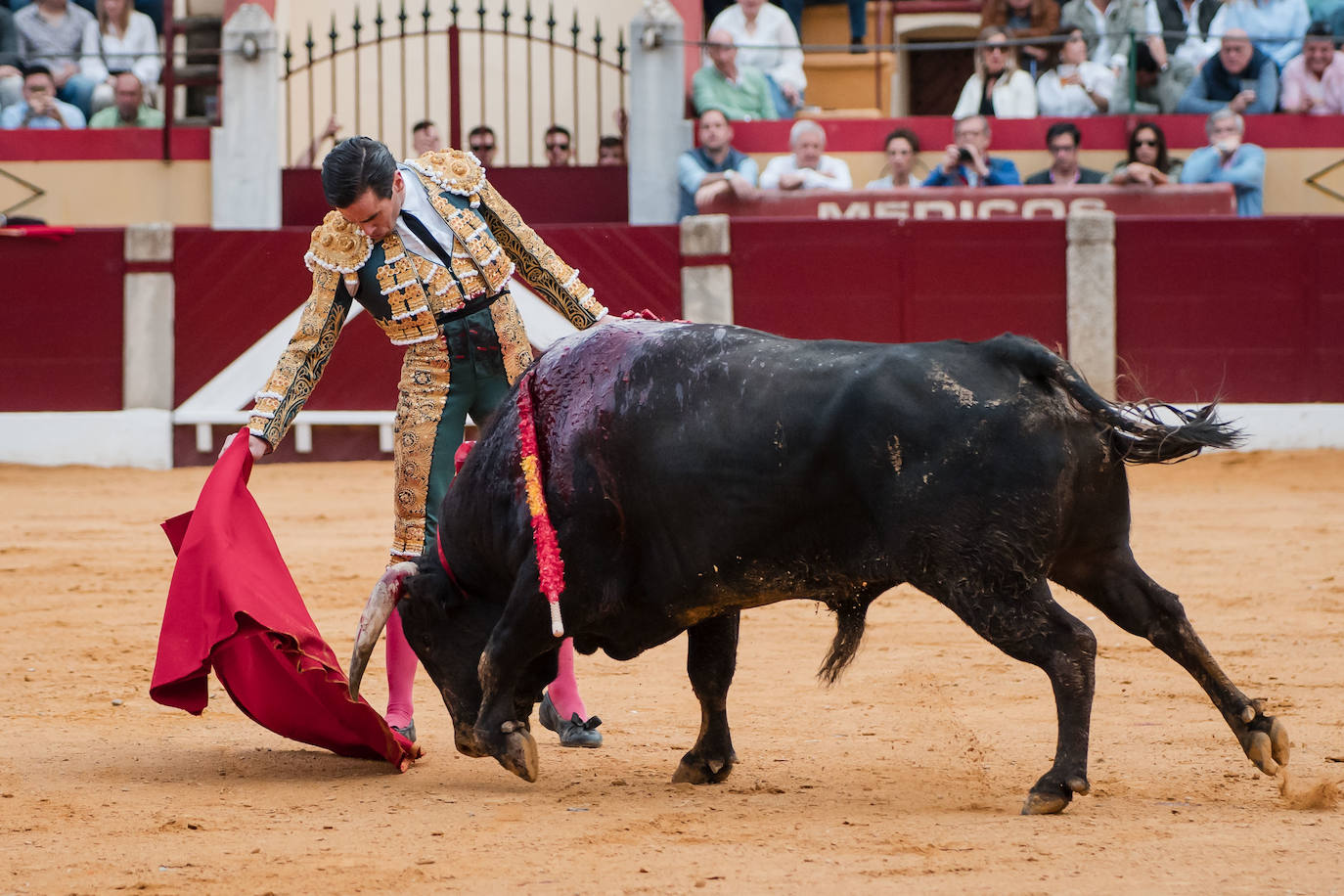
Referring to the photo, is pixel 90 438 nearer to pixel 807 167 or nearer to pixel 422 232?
pixel 807 167

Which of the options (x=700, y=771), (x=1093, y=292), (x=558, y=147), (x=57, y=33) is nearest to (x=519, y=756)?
(x=700, y=771)

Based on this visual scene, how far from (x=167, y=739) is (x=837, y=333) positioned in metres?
5.76

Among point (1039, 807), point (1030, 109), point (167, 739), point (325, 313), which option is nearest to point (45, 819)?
point (167, 739)

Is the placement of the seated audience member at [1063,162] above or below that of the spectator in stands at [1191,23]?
below

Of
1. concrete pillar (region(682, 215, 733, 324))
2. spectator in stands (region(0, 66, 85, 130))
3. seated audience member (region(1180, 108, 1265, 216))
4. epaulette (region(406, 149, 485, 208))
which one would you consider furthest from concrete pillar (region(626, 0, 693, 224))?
epaulette (region(406, 149, 485, 208))

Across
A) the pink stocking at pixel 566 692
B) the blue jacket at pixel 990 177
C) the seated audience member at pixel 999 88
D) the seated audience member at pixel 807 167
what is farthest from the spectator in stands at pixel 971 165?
the pink stocking at pixel 566 692

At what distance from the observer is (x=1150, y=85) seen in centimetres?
1038

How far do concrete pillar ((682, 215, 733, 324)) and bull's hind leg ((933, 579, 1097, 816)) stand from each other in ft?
20.5

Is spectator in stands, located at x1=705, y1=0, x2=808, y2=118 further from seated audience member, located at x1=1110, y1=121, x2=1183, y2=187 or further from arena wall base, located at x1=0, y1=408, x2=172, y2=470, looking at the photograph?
arena wall base, located at x1=0, y1=408, x2=172, y2=470

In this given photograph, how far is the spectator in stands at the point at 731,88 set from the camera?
10.2 m

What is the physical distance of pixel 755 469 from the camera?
3166mm

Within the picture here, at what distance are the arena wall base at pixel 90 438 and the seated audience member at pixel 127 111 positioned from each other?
2308mm

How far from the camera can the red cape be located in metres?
3.56

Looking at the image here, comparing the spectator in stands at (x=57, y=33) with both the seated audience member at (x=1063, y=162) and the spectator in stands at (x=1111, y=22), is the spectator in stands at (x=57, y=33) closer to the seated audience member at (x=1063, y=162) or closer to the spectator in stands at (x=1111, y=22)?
the seated audience member at (x=1063, y=162)
